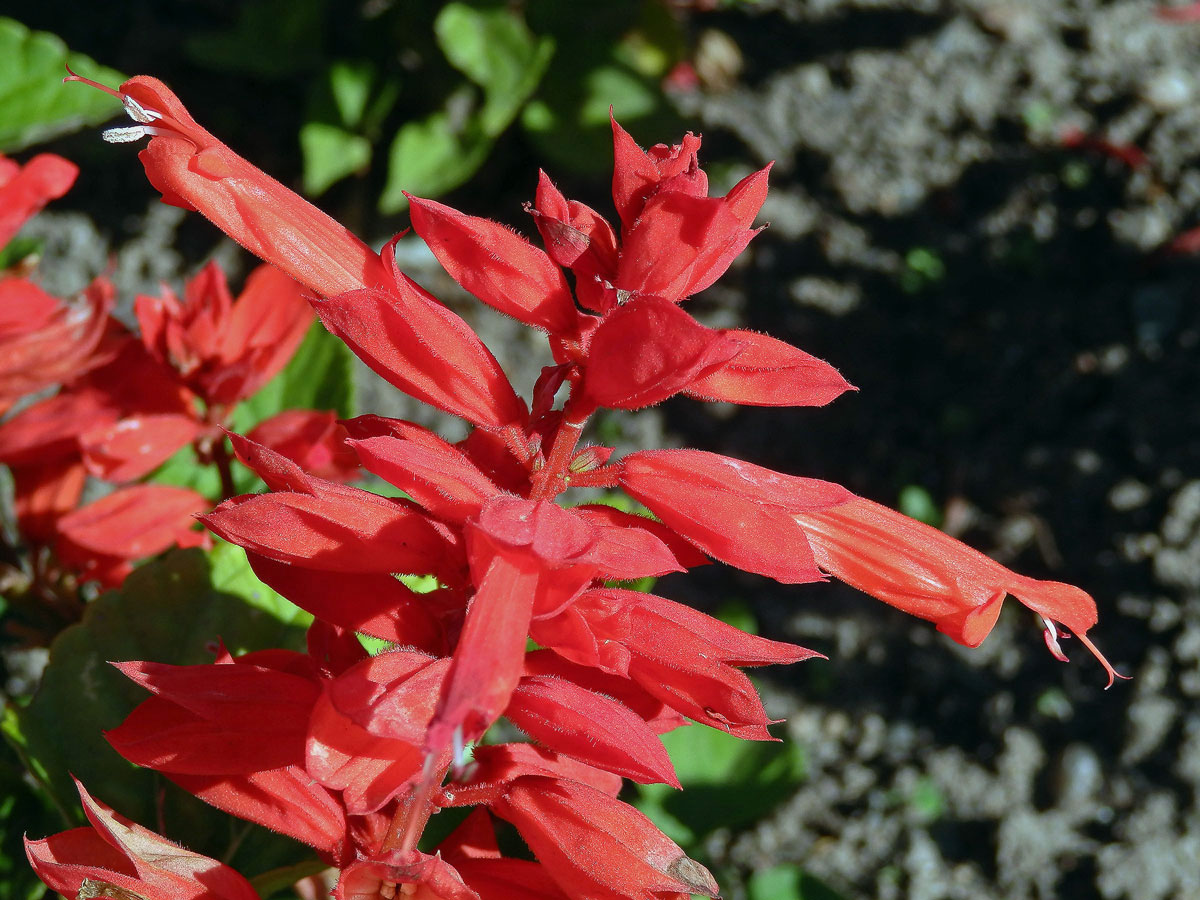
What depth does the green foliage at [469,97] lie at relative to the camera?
2.40m

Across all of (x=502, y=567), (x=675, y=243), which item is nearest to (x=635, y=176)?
(x=675, y=243)

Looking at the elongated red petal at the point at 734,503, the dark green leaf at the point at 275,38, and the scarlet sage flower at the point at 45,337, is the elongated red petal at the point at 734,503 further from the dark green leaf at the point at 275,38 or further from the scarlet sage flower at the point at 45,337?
the dark green leaf at the point at 275,38

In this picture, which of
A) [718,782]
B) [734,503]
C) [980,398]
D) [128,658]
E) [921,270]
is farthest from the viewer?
[921,270]

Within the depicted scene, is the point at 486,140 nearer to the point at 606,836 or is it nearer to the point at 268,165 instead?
the point at 268,165

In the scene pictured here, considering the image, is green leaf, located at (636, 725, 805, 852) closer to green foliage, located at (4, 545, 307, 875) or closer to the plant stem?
green foliage, located at (4, 545, 307, 875)

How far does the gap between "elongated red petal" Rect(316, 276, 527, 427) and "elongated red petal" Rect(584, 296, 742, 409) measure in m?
0.09

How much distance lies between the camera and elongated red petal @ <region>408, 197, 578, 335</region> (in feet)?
2.57

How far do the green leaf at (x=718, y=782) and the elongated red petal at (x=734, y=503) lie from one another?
3.70 ft

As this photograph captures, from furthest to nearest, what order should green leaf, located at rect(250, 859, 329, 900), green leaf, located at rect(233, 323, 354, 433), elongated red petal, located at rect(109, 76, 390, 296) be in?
1. green leaf, located at rect(233, 323, 354, 433)
2. green leaf, located at rect(250, 859, 329, 900)
3. elongated red petal, located at rect(109, 76, 390, 296)

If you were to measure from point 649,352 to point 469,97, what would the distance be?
7.08 feet

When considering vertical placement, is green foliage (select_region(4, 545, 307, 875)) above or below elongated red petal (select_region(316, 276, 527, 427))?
below

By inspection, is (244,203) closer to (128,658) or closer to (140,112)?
(140,112)

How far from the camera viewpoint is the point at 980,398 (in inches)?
105

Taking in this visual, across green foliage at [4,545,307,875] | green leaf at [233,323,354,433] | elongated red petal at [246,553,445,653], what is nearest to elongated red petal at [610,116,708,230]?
elongated red petal at [246,553,445,653]
